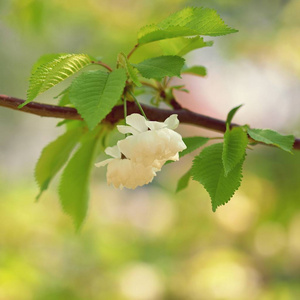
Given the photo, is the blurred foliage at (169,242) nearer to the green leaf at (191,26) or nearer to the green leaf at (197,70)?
the green leaf at (197,70)

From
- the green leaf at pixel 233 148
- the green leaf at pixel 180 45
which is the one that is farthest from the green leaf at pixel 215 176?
the green leaf at pixel 180 45

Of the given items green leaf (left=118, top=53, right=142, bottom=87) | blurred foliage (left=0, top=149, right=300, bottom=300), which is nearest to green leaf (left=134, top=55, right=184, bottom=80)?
green leaf (left=118, top=53, right=142, bottom=87)

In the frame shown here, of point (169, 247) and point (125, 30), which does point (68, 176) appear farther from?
point (169, 247)

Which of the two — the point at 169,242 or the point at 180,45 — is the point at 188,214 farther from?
the point at 180,45

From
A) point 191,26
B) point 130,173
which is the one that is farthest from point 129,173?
point 191,26

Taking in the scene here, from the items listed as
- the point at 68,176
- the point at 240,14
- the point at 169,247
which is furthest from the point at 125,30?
the point at 68,176

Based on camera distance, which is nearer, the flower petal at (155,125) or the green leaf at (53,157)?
the flower petal at (155,125)
